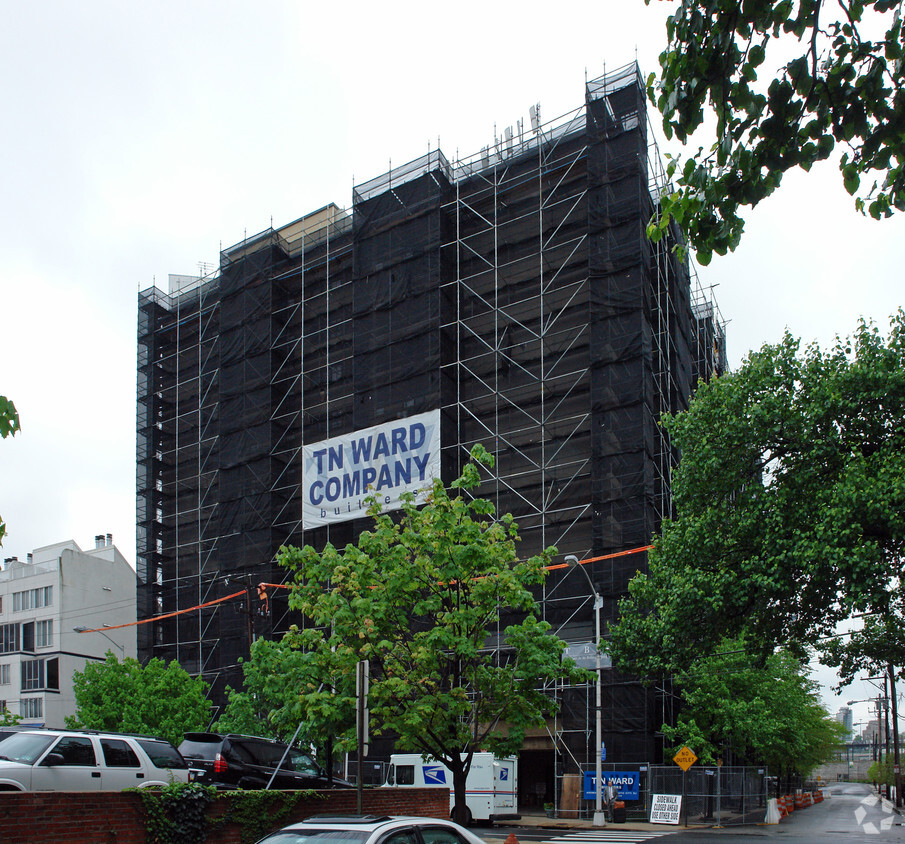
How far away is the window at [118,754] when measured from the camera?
14.8 metres

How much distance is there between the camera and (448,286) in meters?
43.9

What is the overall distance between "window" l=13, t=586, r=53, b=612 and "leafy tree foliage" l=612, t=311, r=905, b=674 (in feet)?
182

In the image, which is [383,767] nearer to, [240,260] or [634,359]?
[634,359]

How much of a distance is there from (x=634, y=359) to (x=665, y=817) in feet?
53.9

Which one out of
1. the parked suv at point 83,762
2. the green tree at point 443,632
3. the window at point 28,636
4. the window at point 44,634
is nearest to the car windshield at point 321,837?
the parked suv at point 83,762

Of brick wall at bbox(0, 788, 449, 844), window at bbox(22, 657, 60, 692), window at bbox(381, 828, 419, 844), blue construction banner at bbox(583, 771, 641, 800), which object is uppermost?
window at bbox(381, 828, 419, 844)

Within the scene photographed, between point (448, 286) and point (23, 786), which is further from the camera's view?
point (448, 286)

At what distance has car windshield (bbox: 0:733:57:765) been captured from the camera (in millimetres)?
13570

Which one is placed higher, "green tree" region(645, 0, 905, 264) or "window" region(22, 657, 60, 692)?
"green tree" region(645, 0, 905, 264)

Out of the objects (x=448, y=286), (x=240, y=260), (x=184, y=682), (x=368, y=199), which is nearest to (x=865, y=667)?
(x=448, y=286)

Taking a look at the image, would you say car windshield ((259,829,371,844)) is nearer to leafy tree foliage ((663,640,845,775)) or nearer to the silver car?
the silver car

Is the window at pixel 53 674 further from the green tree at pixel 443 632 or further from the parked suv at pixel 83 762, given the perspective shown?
the parked suv at pixel 83 762

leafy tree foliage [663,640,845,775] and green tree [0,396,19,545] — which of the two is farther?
leafy tree foliage [663,640,845,775]

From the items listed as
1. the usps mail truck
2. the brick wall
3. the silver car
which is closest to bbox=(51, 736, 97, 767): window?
the brick wall
